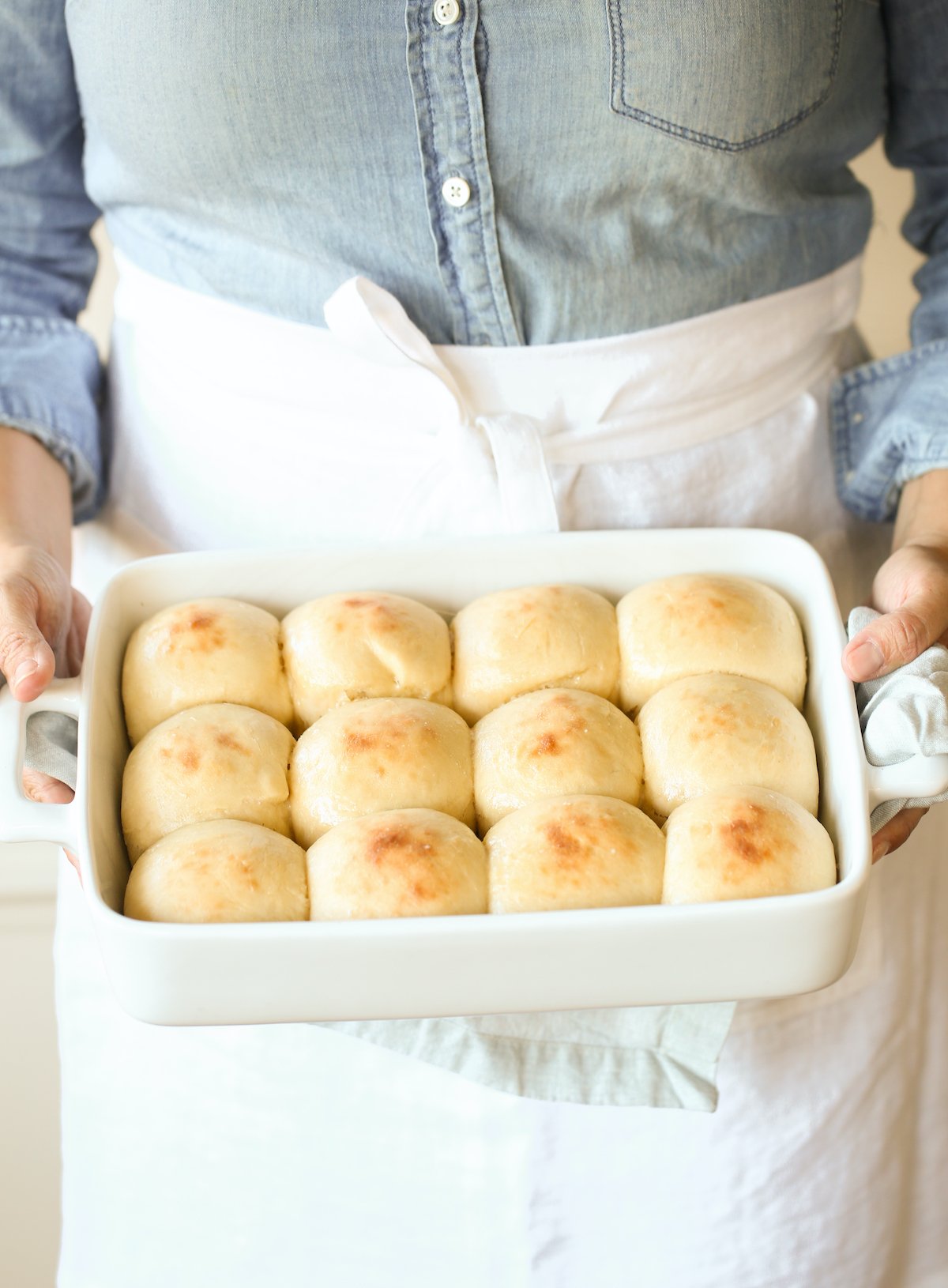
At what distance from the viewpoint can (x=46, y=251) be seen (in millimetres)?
946

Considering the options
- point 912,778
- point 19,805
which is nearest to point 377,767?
point 19,805

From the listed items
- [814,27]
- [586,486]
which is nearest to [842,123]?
[814,27]

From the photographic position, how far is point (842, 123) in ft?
2.76

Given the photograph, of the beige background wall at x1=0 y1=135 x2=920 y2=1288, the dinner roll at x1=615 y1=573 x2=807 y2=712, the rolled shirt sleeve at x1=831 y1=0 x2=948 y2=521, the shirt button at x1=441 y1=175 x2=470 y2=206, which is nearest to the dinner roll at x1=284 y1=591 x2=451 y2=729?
the dinner roll at x1=615 y1=573 x2=807 y2=712

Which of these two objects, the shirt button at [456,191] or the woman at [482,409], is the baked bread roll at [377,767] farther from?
the shirt button at [456,191]

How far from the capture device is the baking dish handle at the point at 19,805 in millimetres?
642

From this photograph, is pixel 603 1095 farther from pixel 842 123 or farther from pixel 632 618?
pixel 842 123

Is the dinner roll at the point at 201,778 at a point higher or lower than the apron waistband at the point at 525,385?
lower

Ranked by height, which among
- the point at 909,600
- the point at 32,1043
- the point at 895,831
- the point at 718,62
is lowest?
the point at 32,1043

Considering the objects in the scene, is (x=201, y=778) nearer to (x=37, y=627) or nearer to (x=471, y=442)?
(x=37, y=627)

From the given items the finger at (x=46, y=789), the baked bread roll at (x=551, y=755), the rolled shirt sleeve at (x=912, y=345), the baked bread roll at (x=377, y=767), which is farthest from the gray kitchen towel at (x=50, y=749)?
the rolled shirt sleeve at (x=912, y=345)

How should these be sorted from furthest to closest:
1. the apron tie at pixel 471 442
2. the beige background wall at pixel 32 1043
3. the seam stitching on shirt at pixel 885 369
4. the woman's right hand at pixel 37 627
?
the beige background wall at pixel 32 1043 → the seam stitching on shirt at pixel 885 369 → the apron tie at pixel 471 442 → the woman's right hand at pixel 37 627

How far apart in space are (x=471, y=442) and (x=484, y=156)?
180 millimetres

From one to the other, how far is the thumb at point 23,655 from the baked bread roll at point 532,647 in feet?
0.85
